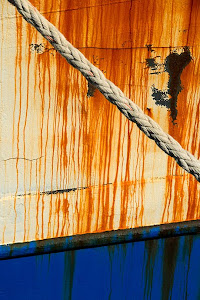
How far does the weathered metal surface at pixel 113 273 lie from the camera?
1702mm

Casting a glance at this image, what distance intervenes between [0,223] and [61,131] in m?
0.40

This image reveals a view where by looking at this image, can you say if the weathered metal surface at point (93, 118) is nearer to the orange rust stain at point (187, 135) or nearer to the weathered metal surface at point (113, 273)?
the orange rust stain at point (187, 135)

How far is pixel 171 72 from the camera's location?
1639 millimetres

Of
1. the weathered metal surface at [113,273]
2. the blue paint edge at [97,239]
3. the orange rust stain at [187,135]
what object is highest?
the orange rust stain at [187,135]

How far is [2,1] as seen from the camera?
139 centimetres

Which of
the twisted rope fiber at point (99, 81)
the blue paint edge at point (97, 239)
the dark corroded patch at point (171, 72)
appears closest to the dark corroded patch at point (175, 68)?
the dark corroded patch at point (171, 72)

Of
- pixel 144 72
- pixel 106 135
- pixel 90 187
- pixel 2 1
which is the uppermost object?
pixel 2 1

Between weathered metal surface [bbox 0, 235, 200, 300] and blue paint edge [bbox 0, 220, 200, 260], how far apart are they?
0.03m

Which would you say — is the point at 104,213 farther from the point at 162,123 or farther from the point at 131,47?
the point at 131,47

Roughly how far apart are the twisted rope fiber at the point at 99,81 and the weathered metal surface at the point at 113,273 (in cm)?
59

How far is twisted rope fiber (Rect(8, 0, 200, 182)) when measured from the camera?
1.27m

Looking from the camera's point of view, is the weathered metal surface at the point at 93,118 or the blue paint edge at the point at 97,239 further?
the blue paint edge at the point at 97,239

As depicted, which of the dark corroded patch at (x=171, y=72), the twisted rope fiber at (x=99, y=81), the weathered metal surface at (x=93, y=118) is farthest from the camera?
the dark corroded patch at (x=171, y=72)

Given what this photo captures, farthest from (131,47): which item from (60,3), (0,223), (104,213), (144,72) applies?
(0,223)
